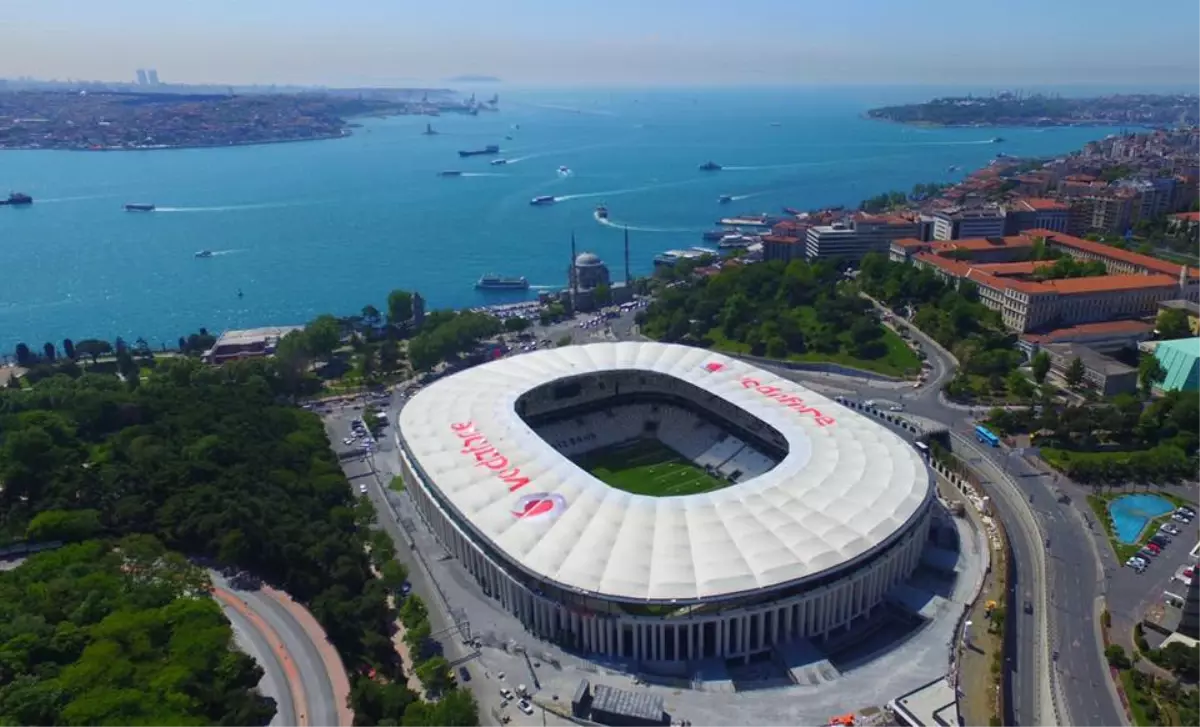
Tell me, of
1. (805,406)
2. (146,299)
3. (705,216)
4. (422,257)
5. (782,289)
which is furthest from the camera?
(705,216)

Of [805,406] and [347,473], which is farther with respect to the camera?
[347,473]

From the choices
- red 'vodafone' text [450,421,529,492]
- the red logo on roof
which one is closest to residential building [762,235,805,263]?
red 'vodafone' text [450,421,529,492]

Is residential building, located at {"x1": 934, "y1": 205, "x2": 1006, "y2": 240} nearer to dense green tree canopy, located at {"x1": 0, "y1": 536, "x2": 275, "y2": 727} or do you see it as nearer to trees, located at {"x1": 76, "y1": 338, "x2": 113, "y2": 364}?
dense green tree canopy, located at {"x1": 0, "y1": 536, "x2": 275, "y2": 727}

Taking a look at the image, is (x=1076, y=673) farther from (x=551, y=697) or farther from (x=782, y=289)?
(x=782, y=289)

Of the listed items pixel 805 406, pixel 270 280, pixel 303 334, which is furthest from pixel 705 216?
pixel 805 406

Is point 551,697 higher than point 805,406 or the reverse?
the reverse

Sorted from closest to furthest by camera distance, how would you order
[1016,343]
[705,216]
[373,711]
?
[373,711]
[1016,343]
[705,216]

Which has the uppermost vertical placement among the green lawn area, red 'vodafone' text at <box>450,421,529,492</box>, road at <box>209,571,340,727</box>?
red 'vodafone' text at <box>450,421,529,492</box>
